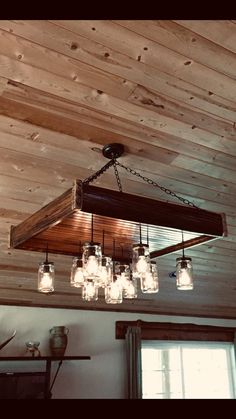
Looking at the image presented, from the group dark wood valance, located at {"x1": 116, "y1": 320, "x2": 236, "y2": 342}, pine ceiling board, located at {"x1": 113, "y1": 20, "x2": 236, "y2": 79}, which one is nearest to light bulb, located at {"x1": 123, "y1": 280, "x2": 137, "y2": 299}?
pine ceiling board, located at {"x1": 113, "y1": 20, "x2": 236, "y2": 79}

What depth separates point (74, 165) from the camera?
247 centimetres

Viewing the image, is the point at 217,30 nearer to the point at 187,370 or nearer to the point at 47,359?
the point at 47,359

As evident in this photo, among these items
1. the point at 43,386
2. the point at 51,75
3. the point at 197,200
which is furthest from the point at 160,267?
the point at 51,75

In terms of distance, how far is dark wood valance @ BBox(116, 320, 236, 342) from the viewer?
5078 millimetres

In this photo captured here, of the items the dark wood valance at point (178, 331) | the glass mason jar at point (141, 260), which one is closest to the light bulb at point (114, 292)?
the glass mason jar at point (141, 260)

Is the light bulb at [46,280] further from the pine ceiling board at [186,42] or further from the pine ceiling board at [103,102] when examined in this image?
the pine ceiling board at [186,42]

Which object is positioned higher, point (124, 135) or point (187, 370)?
point (124, 135)

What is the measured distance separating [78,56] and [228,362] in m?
5.57

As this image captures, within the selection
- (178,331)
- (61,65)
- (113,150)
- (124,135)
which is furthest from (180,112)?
(178,331)

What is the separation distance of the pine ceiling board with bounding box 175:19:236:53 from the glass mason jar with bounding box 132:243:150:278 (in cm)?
100

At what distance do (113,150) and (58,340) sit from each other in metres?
2.75

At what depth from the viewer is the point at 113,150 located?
233 cm

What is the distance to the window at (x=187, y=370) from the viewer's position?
5250 mm
